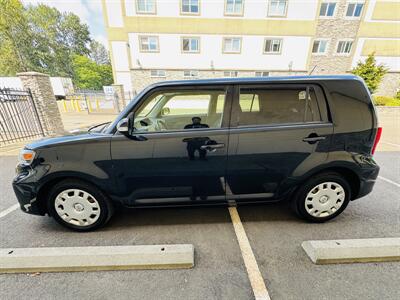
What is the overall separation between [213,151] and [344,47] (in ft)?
73.8

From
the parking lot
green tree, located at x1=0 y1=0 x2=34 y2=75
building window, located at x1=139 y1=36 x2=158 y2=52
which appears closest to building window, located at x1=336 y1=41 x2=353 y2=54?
building window, located at x1=139 y1=36 x2=158 y2=52

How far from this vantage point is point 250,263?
188 centimetres

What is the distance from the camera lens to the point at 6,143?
6.05m

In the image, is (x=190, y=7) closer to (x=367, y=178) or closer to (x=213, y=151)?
(x=213, y=151)

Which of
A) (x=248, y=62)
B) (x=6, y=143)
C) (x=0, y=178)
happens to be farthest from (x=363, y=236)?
(x=248, y=62)

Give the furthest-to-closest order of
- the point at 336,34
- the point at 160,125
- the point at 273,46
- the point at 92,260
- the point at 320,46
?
the point at 320,46 → the point at 336,34 → the point at 273,46 → the point at 160,125 → the point at 92,260

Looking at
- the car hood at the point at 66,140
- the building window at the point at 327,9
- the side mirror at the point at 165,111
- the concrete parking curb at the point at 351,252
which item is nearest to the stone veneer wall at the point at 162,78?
the building window at the point at 327,9

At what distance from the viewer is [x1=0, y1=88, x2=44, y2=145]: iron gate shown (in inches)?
239

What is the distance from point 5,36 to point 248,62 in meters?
41.3

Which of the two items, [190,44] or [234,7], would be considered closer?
[234,7]

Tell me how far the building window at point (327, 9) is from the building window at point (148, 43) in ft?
49.6

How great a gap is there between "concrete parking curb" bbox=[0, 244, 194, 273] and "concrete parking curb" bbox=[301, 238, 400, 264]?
4.17ft

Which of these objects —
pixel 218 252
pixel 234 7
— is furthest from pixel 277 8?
pixel 218 252

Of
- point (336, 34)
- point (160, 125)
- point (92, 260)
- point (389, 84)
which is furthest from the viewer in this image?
point (389, 84)
